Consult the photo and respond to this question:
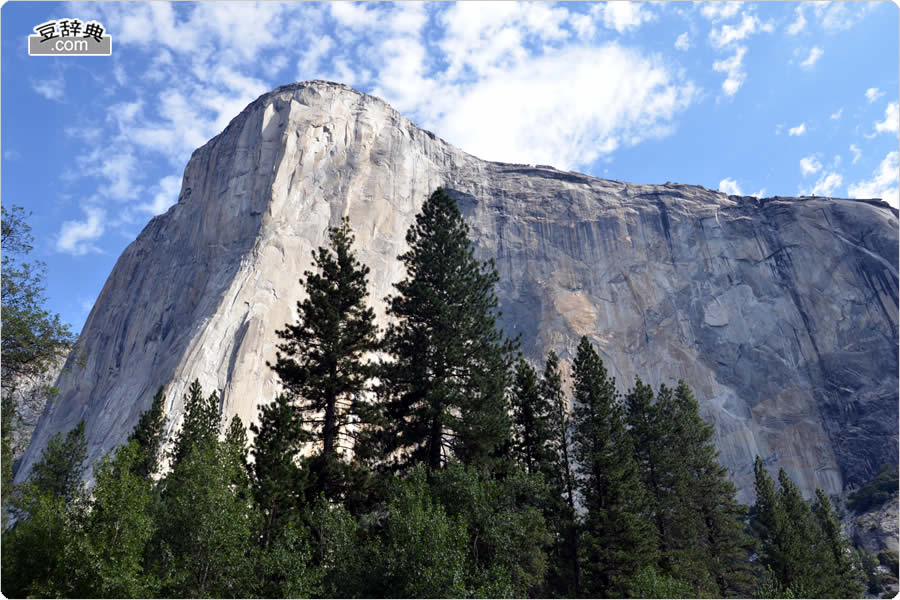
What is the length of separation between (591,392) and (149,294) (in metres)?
71.0

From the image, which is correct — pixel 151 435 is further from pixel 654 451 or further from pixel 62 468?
pixel 654 451

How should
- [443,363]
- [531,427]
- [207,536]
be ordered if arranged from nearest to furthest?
[207,536] < [443,363] < [531,427]

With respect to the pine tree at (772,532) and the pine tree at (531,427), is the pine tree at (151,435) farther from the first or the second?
the pine tree at (772,532)

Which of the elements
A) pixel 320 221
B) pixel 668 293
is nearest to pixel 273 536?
pixel 320 221

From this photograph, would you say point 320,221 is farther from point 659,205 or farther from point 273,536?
point 273,536

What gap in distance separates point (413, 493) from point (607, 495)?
13.4 m

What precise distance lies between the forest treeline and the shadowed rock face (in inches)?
1540

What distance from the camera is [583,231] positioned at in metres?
96.0

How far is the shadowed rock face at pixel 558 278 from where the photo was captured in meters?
73.2

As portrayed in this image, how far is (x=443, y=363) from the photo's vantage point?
23953mm

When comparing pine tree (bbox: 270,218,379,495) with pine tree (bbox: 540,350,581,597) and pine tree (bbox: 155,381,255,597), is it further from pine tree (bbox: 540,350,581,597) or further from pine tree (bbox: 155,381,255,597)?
pine tree (bbox: 540,350,581,597)

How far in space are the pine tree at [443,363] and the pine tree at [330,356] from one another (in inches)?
61.8

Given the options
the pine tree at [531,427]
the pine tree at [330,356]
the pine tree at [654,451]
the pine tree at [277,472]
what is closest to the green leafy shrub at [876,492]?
the pine tree at [654,451]

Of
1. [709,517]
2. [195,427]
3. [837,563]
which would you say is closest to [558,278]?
[837,563]
